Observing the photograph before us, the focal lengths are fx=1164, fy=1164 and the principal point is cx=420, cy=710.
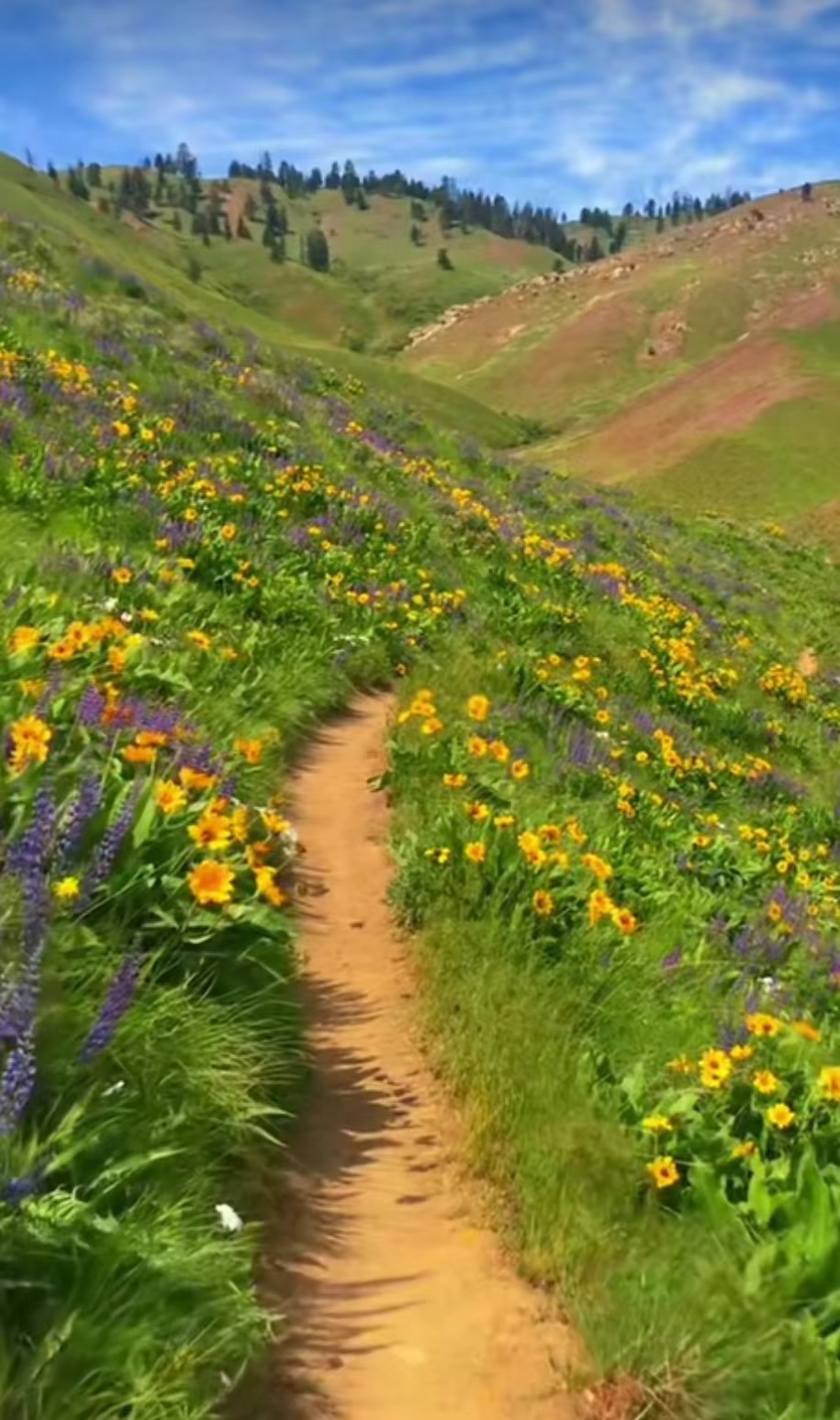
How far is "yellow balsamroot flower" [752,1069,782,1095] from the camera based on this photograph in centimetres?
409

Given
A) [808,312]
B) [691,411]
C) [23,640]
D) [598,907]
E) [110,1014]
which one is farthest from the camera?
[808,312]

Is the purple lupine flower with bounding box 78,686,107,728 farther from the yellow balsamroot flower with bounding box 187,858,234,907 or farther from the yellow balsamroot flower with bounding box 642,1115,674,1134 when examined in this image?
the yellow balsamroot flower with bounding box 642,1115,674,1134

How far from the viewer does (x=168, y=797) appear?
4484 millimetres

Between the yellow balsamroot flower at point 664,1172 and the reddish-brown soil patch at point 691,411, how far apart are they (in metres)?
63.4

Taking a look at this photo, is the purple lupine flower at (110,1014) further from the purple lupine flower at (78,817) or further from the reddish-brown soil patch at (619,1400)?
the reddish-brown soil patch at (619,1400)

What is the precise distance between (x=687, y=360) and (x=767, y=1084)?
397 ft

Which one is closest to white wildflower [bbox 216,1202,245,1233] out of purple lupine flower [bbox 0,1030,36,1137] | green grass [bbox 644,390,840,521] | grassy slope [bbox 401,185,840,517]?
purple lupine flower [bbox 0,1030,36,1137]

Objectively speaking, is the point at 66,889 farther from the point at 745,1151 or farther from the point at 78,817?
the point at 745,1151

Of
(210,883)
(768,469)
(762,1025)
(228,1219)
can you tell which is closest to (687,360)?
(768,469)

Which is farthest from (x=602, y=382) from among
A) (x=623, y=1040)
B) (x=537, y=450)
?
(x=623, y=1040)

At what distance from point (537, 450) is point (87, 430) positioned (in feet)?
236

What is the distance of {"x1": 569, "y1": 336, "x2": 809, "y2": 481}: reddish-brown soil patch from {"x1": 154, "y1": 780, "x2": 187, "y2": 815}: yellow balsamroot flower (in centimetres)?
6286

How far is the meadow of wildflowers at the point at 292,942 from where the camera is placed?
3.03 meters

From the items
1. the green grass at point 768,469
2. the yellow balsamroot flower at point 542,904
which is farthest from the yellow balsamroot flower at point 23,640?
the green grass at point 768,469
